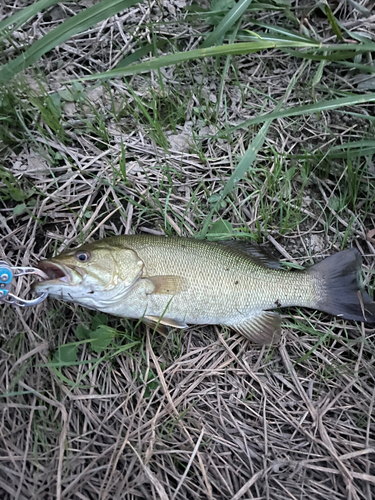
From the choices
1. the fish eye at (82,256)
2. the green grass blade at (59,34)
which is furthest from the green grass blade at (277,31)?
the fish eye at (82,256)

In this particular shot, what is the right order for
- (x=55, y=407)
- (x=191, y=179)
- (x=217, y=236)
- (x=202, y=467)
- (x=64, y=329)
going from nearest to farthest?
(x=202, y=467) → (x=55, y=407) → (x=64, y=329) → (x=217, y=236) → (x=191, y=179)

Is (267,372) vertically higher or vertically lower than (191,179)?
lower

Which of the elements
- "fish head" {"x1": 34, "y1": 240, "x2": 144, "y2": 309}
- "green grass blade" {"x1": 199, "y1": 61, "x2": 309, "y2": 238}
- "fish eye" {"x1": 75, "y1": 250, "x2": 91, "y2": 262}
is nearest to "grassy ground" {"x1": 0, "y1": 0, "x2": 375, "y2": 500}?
"green grass blade" {"x1": 199, "y1": 61, "x2": 309, "y2": 238}

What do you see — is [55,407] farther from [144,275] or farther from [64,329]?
[144,275]

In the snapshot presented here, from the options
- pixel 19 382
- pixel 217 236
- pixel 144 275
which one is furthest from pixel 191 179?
pixel 19 382

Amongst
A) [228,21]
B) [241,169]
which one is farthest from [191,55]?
[241,169]

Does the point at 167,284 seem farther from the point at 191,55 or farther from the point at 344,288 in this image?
the point at 191,55

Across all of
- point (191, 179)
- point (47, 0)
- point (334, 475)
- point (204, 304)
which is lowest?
point (334, 475)

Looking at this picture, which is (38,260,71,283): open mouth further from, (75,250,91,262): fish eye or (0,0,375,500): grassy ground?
(0,0,375,500): grassy ground
